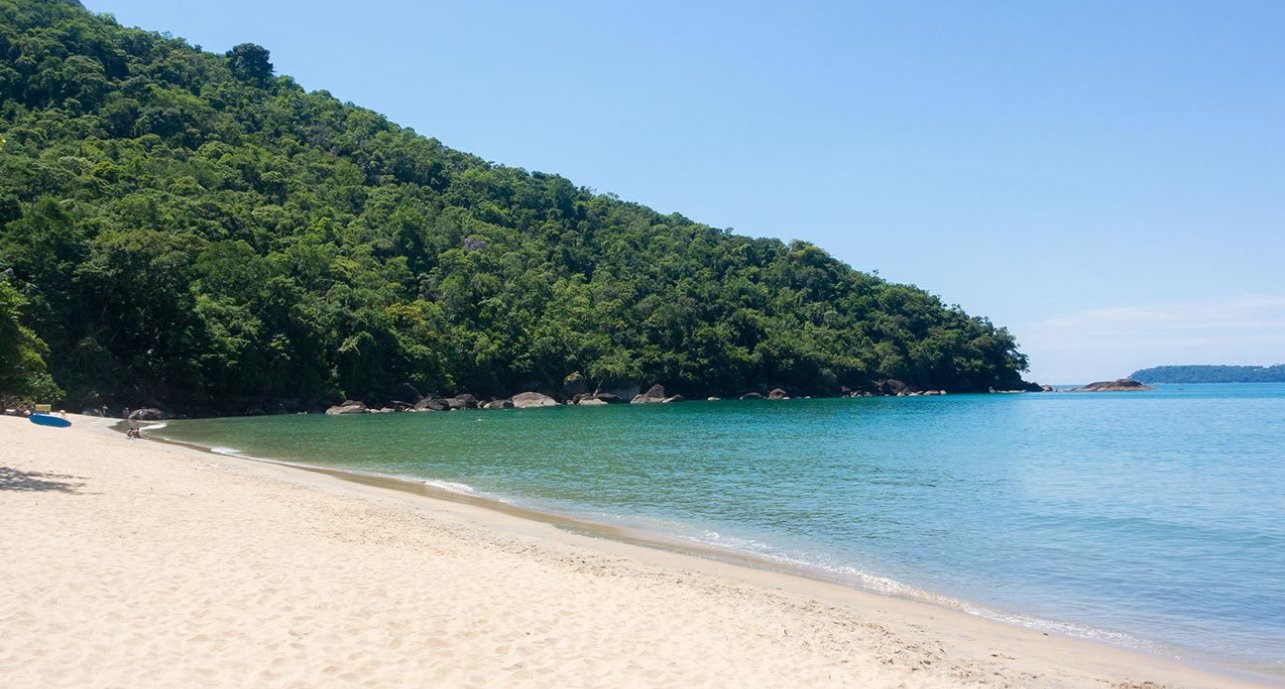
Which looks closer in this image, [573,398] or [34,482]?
[34,482]

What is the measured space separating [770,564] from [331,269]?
81101mm

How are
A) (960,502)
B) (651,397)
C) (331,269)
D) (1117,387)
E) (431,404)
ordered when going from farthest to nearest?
(1117,387) < (651,397) < (331,269) < (431,404) < (960,502)

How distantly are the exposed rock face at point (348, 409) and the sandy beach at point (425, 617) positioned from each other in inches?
2417

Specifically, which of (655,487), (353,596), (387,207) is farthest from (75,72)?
(353,596)

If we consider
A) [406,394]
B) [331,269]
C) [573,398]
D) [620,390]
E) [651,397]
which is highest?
[331,269]

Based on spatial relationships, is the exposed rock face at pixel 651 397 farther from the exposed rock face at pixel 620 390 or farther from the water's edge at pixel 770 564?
the water's edge at pixel 770 564

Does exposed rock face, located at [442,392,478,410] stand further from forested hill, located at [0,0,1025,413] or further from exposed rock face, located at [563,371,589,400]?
exposed rock face, located at [563,371,589,400]

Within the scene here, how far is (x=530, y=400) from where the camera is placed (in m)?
96.5

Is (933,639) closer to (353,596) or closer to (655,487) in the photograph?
(353,596)

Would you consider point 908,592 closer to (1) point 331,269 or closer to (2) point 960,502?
(2) point 960,502

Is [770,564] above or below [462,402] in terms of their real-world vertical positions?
below

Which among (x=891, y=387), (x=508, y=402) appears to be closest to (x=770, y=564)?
(x=508, y=402)

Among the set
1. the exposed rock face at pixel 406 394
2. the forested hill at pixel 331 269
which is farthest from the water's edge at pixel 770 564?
the exposed rock face at pixel 406 394

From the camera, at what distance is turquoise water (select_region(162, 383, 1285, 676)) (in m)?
13.0
